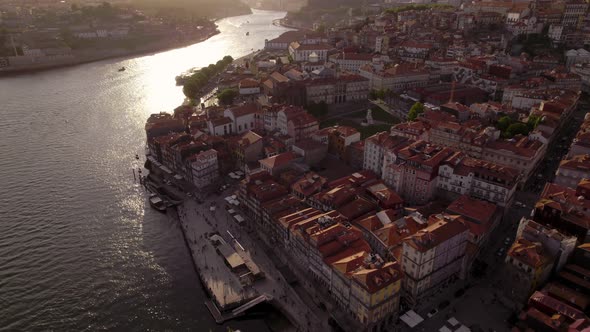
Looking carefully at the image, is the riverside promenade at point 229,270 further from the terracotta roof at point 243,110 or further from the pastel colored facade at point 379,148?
the terracotta roof at point 243,110

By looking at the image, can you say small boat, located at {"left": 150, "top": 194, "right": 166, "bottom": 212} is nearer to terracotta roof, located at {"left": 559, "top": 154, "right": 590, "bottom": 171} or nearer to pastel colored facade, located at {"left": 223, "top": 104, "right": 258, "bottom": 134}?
pastel colored facade, located at {"left": 223, "top": 104, "right": 258, "bottom": 134}

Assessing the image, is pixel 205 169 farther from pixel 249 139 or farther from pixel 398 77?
pixel 398 77

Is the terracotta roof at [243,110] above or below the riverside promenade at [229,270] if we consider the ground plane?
above

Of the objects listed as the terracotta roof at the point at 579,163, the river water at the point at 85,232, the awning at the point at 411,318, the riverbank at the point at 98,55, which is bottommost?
the river water at the point at 85,232

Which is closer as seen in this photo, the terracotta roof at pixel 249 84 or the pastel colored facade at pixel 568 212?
the pastel colored facade at pixel 568 212

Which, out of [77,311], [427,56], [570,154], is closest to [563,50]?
[427,56]

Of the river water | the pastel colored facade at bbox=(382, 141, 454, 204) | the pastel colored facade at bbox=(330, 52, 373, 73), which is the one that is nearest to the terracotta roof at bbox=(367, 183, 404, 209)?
the pastel colored facade at bbox=(382, 141, 454, 204)

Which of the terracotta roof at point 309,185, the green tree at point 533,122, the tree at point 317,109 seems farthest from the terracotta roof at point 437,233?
the tree at point 317,109
